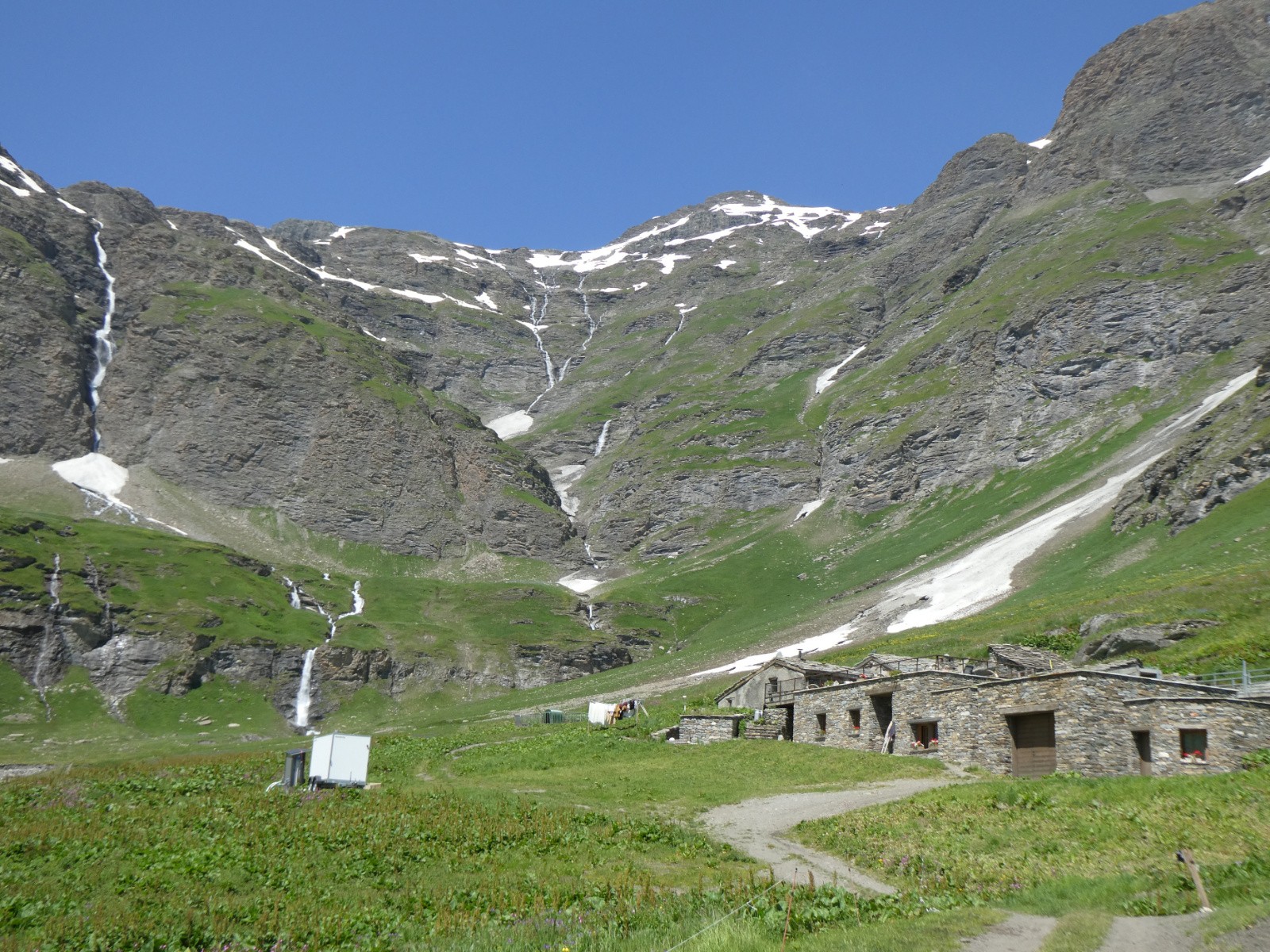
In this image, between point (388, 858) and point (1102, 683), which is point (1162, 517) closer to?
point (1102, 683)

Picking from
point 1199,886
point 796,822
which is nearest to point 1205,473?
point 796,822

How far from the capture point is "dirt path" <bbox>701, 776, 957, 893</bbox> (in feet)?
63.2

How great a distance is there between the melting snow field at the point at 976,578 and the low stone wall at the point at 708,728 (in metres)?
44.9

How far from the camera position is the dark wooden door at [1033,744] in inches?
1228

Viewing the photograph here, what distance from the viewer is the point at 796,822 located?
83.5 ft

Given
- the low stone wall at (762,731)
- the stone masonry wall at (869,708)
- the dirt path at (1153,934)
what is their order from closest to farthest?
the dirt path at (1153,934) → the stone masonry wall at (869,708) → the low stone wall at (762,731)

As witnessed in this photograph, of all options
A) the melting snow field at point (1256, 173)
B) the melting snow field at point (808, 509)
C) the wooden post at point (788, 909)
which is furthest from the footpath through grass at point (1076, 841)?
the melting snow field at point (1256, 173)

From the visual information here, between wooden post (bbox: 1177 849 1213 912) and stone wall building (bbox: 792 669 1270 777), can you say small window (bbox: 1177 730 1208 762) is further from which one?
wooden post (bbox: 1177 849 1213 912)

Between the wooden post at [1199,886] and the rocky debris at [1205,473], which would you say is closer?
the wooden post at [1199,886]

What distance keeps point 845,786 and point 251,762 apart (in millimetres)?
23983

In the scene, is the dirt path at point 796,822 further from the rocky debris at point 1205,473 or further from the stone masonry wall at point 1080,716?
the rocky debris at point 1205,473

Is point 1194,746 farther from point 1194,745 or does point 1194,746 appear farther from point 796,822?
point 796,822

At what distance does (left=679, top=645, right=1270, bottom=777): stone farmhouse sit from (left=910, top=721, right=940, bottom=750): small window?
0.04 m

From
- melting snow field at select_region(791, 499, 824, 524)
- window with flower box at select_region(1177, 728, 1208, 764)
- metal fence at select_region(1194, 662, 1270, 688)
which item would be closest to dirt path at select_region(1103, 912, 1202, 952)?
window with flower box at select_region(1177, 728, 1208, 764)
